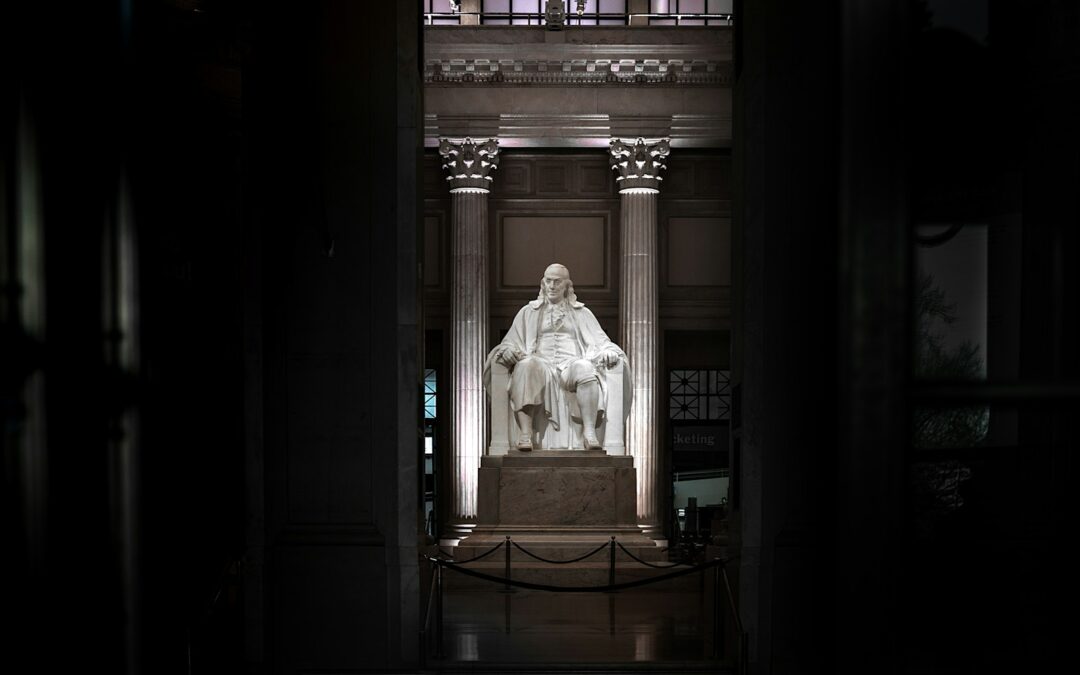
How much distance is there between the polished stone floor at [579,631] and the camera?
7277mm

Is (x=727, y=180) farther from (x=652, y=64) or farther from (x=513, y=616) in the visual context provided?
(x=513, y=616)

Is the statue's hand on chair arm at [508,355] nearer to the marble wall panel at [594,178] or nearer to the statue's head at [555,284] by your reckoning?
the statue's head at [555,284]

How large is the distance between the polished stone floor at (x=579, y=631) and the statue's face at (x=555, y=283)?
3981mm

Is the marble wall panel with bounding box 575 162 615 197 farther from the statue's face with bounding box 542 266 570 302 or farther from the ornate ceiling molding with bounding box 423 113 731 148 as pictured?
the statue's face with bounding box 542 266 570 302

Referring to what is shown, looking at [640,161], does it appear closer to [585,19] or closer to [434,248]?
[585,19]

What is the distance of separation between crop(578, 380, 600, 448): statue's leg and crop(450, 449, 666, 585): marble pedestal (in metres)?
0.27

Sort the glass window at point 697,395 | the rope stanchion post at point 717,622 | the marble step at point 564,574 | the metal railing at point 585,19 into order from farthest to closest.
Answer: the glass window at point 697,395, the metal railing at point 585,19, the marble step at point 564,574, the rope stanchion post at point 717,622

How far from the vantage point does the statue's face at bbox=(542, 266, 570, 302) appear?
43.9 ft

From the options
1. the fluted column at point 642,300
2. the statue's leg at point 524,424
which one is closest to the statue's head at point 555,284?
the statue's leg at point 524,424

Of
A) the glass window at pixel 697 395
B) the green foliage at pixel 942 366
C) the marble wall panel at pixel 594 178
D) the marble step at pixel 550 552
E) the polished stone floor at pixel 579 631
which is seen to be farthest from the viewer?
the glass window at pixel 697 395

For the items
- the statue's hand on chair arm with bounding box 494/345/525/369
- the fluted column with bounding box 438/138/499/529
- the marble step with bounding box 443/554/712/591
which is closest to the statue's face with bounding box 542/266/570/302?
the statue's hand on chair arm with bounding box 494/345/525/369

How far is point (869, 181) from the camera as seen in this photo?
1.37 metres

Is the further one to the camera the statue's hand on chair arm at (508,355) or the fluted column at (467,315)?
the fluted column at (467,315)

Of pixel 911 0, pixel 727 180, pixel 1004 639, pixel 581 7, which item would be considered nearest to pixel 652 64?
pixel 581 7
